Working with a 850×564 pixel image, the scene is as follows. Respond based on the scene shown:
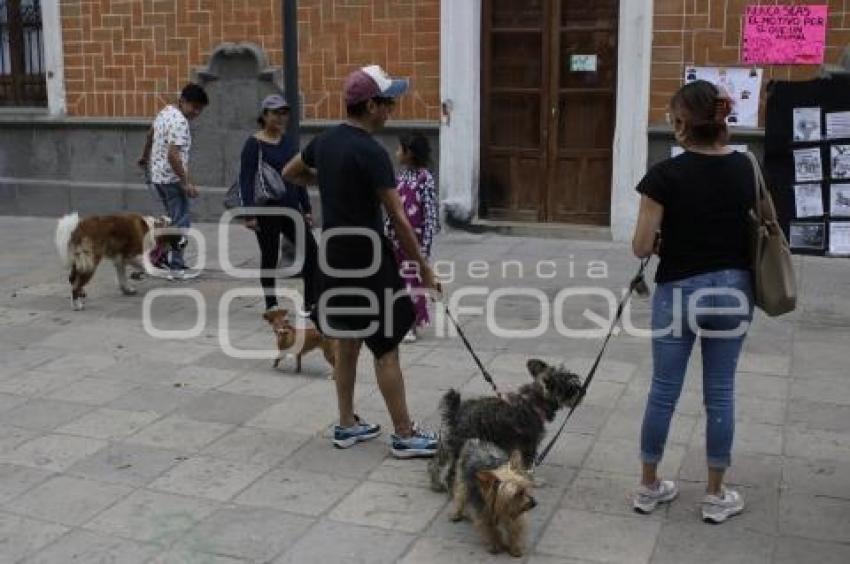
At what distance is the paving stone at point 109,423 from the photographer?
200 inches

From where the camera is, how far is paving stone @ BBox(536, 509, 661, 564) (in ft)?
12.4

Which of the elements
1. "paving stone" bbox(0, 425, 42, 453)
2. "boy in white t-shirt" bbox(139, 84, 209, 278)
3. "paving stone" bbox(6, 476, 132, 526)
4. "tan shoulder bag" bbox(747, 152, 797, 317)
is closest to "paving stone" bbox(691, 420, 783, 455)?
"tan shoulder bag" bbox(747, 152, 797, 317)

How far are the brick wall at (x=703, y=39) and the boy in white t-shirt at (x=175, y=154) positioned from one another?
14.0ft

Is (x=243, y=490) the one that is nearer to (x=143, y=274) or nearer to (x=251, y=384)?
(x=251, y=384)

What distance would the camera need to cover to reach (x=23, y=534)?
398 cm

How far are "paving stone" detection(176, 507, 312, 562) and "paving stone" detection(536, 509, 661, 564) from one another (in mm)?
875

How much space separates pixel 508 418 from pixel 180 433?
190cm

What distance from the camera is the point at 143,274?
895 centimetres

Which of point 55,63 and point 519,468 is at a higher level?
point 55,63

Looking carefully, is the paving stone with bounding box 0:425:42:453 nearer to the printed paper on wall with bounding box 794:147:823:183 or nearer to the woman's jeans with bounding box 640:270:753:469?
the woman's jeans with bounding box 640:270:753:469

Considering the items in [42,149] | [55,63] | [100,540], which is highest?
[55,63]

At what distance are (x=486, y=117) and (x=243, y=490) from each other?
6.88 meters

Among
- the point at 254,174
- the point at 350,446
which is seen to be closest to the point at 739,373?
the point at 350,446

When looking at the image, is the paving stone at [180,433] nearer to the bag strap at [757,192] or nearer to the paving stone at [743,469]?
the paving stone at [743,469]
